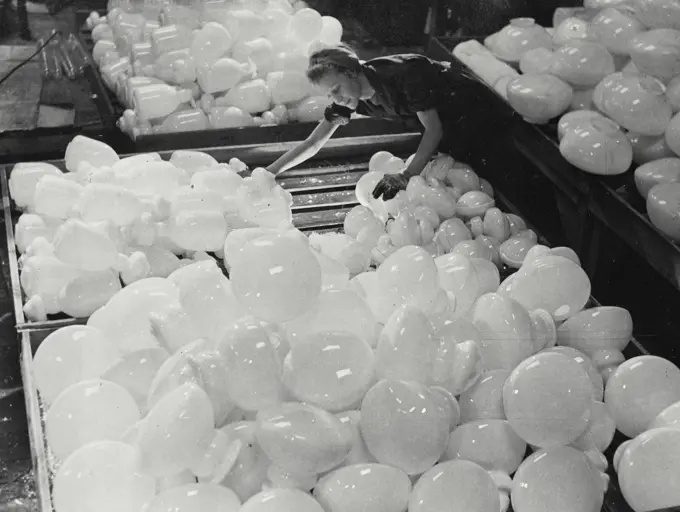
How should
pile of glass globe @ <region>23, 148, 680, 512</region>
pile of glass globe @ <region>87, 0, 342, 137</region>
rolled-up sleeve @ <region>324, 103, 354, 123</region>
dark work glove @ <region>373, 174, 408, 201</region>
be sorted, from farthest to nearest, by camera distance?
pile of glass globe @ <region>87, 0, 342, 137</region>, rolled-up sleeve @ <region>324, 103, 354, 123</region>, dark work glove @ <region>373, 174, 408, 201</region>, pile of glass globe @ <region>23, 148, 680, 512</region>

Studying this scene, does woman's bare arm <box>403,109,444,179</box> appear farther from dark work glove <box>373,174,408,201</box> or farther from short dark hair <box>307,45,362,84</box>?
short dark hair <box>307,45,362,84</box>

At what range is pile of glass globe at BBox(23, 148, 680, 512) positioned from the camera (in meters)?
0.94

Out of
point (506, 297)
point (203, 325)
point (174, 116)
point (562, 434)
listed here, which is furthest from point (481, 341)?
point (174, 116)

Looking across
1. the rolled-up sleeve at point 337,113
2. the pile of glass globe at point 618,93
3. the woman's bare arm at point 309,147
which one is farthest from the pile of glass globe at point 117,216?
the pile of glass globe at point 618,93

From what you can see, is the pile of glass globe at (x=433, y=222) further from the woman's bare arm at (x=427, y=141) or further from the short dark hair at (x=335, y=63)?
the short dark hair at (x=335, y=63)

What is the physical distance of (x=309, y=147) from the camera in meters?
2.11

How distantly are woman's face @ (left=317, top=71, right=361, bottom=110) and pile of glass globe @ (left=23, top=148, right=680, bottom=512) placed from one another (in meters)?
0.81

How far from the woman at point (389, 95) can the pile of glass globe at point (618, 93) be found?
0.16 metres

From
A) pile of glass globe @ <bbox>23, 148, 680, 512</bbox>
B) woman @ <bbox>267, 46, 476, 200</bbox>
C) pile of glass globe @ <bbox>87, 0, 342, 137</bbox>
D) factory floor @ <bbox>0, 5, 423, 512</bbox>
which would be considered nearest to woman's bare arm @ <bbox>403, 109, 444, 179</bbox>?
woman @ <bbox>267, 46, 476, 200</bbox>

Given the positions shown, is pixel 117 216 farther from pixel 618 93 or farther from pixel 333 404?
pixel 618 93

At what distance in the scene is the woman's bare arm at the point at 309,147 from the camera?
2062 mm

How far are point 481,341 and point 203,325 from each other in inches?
15.9

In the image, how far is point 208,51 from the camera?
232cm

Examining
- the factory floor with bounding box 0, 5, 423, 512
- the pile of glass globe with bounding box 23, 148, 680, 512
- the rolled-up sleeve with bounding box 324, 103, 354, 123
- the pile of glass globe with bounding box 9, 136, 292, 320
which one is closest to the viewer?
the pile of glass globe with bounding box 23, 148, 680, 512
